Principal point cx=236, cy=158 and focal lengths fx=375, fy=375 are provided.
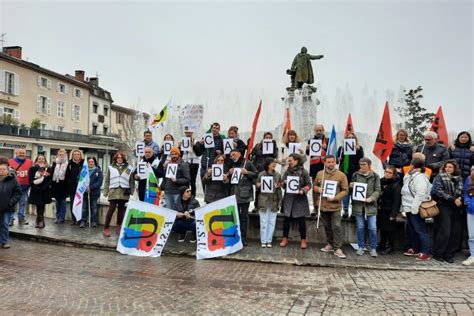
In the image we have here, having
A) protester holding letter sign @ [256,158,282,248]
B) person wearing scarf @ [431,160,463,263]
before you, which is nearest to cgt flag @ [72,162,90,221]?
protester holding letter sign @ [256,158,282,248]

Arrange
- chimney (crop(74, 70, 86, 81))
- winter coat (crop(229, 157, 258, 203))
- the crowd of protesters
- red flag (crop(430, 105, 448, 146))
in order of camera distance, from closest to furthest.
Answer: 1. the crowd of protesters
2. winter coat (crop(229, 157, 258, 203))
3. red flag (crop(430, 105, 448, 146))
4. chimney (crop(74, 70, 86, 81))

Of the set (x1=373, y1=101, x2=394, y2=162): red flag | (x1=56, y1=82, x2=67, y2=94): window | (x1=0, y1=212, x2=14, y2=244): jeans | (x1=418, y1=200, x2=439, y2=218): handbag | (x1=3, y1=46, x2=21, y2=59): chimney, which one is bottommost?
(x1=0, y1=212, x2=14, y2=244): jeans

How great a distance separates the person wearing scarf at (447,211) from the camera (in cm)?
754

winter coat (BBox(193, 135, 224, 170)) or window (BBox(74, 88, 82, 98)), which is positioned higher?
window (BBox(74, 88, 82, 98))

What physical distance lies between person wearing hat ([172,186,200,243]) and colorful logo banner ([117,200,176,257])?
43 centimetres

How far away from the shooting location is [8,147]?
115ft

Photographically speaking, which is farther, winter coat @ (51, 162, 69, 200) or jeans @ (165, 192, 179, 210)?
winter coat @ (51, 162, 69, 200)

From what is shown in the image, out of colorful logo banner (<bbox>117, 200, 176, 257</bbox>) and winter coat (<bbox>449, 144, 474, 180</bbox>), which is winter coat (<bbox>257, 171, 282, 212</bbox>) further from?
winter coat (<bbox>449, 144, 474, 180</bbox>)

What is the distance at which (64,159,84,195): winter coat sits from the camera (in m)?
10.4

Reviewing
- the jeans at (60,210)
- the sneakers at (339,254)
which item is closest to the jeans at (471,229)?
the sneakers at (339,254)

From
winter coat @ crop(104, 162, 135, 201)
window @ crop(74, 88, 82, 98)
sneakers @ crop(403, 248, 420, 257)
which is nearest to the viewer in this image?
sneakers @ crop(403, 248, 420, 257)

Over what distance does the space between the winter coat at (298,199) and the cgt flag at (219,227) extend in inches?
46.4

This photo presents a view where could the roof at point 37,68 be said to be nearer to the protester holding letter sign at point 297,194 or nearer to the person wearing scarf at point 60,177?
the person wearing scarf at point 60,177

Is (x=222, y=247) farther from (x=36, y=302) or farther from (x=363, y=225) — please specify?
(x=36, y=302)
